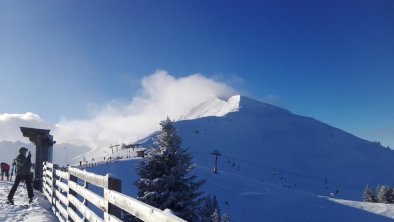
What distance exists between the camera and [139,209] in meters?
4.43

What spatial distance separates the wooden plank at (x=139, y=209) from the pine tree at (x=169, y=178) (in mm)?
12735

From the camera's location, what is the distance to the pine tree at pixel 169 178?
18.5 m

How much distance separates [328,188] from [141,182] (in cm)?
17300

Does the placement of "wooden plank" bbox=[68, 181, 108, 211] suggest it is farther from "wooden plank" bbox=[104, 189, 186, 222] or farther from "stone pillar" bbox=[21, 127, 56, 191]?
"stone pillar" bbox=[21, 127, 56, 191]

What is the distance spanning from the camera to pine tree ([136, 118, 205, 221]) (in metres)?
18.5

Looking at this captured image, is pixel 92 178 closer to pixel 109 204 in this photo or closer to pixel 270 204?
pixel 109 204

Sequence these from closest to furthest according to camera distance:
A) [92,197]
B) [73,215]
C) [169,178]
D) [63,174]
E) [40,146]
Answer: [92,197], [73,215], [63,174], [169,178], [40,146]

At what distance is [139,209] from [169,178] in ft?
47.4

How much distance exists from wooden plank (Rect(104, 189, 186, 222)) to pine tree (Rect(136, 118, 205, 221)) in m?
12.7

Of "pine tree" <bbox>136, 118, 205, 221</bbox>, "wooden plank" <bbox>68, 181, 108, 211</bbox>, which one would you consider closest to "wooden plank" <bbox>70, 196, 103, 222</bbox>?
"wooden plank" <bbox>68, 181, 108, 211</bbox>

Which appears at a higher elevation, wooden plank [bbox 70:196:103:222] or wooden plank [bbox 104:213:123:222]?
wooden plank [bbox 104:213:123:222]

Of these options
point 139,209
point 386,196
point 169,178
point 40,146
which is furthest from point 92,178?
point 386,196

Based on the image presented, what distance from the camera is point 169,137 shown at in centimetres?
1941

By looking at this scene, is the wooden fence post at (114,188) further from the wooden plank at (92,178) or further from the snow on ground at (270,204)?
the snow on ground at (270,204)
